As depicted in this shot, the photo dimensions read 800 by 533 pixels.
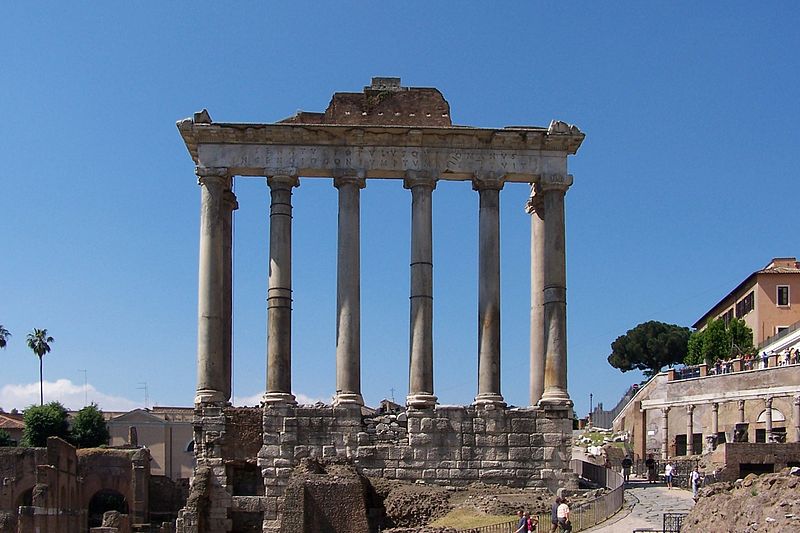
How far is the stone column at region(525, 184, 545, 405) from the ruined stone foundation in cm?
183

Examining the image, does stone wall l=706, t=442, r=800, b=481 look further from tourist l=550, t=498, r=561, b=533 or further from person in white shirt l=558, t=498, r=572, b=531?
person in white shirt l=558, t=498, r=572, b=531

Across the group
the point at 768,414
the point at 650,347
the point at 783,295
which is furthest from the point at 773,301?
the point at 650,347

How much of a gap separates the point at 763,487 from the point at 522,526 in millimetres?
7013

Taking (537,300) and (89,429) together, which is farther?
(89,429)

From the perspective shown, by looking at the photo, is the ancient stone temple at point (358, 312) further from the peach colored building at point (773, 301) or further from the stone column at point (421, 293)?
the peach colored building at point (773, 301)

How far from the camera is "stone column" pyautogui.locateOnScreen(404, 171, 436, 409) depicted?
33594mm

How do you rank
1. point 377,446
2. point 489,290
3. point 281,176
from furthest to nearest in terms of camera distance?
point 489,290
point 281,176
point 377,446

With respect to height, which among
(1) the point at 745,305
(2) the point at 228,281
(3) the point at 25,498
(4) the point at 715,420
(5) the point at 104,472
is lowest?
(3) the point at 25,498

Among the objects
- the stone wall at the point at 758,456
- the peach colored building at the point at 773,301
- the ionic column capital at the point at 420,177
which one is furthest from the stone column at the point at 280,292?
the peach colored building at the point at 773,301

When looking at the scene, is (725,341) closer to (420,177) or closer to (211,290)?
(420,177)

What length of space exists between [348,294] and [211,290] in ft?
13.0

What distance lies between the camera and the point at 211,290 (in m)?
33.8

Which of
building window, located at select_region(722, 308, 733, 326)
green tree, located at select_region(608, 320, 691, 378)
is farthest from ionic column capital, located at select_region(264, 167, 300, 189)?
green tree, located at select_region(608, 320, 691, 378)

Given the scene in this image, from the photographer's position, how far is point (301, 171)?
3453cm
